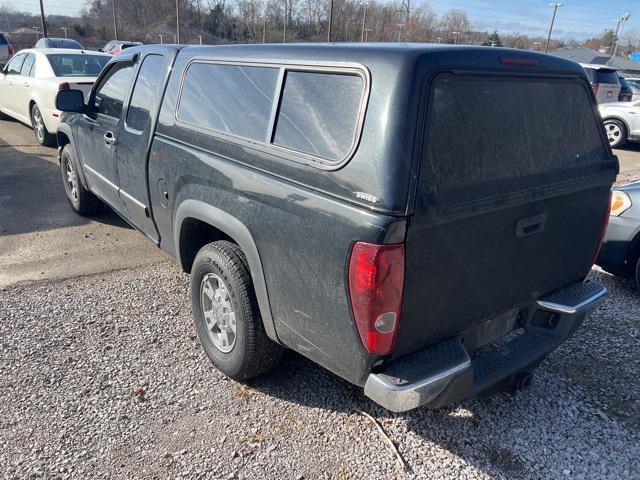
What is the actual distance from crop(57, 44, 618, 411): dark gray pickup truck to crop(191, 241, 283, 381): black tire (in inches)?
0.4

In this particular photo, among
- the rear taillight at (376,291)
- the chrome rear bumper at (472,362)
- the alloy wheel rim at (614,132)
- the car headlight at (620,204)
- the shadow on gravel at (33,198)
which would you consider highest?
the rear taillight at (376,291)

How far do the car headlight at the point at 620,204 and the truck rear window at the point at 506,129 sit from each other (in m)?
1.79

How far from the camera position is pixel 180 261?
3.53m

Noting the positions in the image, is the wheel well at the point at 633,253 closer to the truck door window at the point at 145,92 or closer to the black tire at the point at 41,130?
the truck door window at the point at 145,92

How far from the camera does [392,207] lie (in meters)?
2.00

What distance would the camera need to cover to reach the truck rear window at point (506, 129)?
7.16 ft

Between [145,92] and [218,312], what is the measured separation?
1.86m

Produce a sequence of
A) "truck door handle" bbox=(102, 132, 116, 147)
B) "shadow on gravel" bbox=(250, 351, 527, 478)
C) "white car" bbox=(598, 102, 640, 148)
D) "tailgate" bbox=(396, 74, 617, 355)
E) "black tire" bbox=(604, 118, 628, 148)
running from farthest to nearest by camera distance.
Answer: "black tire" bbox=(604, 118, 628, 148) → "white car" bbox=(598, 102, 640, 148) → "truck door handle" bbox=(102, 132, 116, 147) → "shadow on gravel" bbox=(250, 351, 527, 478) → "tailgate" bbox=(396, 74, 617, 355)

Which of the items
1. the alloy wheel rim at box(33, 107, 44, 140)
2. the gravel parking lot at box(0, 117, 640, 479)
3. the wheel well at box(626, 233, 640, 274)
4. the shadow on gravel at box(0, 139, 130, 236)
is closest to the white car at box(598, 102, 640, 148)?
the wheel well at box(626, 233, 640, 274)

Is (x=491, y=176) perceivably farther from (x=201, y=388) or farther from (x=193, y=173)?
(x=201, y=388)

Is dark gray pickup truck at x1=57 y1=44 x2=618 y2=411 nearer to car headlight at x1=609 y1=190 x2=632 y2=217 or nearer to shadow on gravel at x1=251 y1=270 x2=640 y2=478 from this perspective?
shadow on gravel at x1=251 y1=270 x2=640 y2=478

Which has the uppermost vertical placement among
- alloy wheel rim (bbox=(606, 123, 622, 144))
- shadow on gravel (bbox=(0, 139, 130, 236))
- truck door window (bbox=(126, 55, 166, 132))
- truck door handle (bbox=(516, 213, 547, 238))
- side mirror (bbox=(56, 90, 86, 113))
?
truck door window (bbox=(126, 55, 166, 132))

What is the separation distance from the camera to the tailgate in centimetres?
215

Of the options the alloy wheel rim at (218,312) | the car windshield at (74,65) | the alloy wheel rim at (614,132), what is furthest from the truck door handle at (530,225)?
the alloy wheel rim at (614,132)
